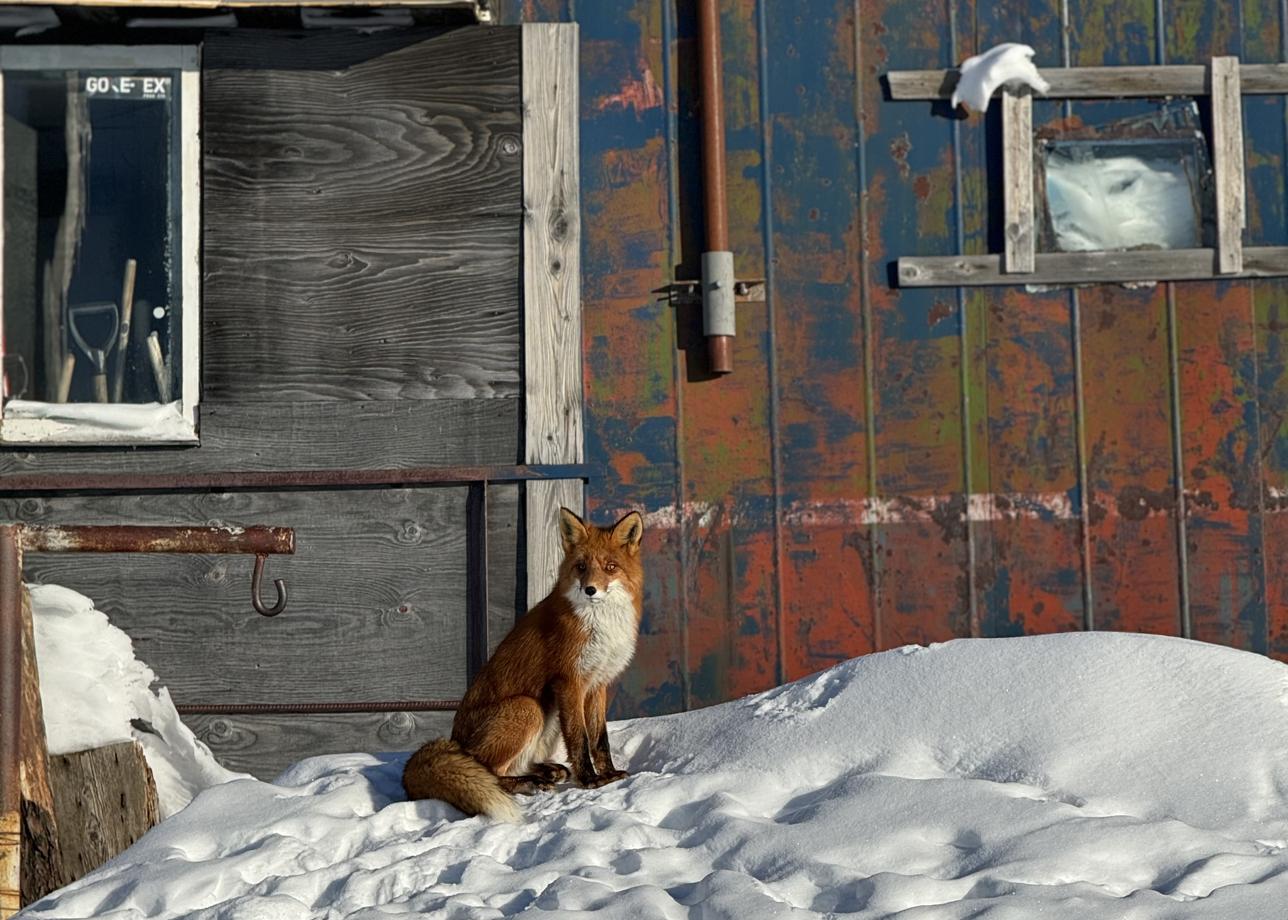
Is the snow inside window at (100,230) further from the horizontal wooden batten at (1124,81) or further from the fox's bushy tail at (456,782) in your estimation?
the horizontal wooden batten at (1124,81)

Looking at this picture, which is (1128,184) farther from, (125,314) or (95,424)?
(95,424)

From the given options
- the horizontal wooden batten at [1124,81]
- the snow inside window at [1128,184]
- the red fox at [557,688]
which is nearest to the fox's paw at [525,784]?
the red fox at [557,688]

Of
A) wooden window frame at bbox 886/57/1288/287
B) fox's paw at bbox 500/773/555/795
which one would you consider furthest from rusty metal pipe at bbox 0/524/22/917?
wooden window frame at bbox 886/57/1288/287

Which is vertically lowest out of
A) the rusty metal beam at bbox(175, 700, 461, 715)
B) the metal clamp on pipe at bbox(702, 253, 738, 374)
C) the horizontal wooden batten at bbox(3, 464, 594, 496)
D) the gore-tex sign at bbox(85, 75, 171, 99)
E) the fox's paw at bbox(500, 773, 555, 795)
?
the fox's paw at bbox(500, 773, 555, 795)

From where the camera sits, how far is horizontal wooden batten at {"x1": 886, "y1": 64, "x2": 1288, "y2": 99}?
17.6ft

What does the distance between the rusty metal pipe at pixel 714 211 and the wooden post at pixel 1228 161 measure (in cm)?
194

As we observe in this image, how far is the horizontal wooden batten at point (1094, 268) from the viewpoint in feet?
17.4

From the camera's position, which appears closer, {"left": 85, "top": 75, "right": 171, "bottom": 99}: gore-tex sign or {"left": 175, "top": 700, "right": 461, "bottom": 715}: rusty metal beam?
{"left": 175, "top": 700, "right": 461, "bottom": 715}: rusty metal beam

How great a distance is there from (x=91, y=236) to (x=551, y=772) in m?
3.02

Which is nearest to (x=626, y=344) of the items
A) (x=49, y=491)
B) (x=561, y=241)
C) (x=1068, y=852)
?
(x=561, y=241)

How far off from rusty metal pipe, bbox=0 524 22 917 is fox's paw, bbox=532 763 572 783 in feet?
4.60

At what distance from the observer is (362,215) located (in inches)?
214

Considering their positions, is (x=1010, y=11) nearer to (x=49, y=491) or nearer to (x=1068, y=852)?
(x=1068, y=852)

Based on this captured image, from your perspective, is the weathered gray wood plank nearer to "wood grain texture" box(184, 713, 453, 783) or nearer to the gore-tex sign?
"wood grain texture" box(184, 713, 453, 783)
